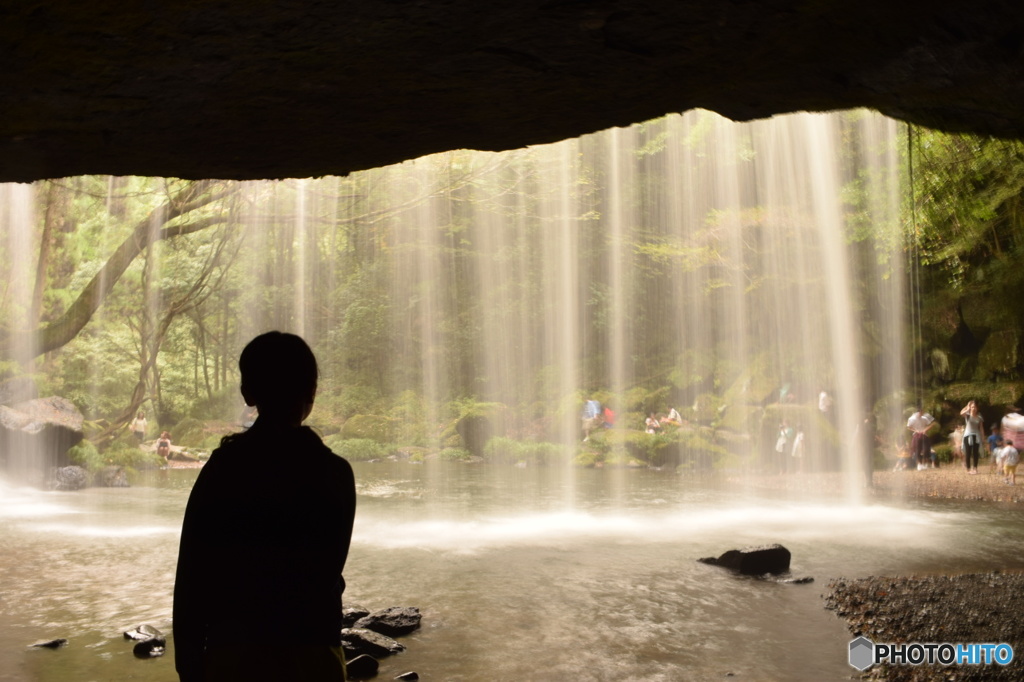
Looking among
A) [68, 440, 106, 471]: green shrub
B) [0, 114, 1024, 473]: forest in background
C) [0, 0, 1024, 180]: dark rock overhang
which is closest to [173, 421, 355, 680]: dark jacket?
[0, 0, 1024, 180]: dark rock overhang

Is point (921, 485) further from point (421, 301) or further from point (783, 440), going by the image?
point (421, 301)

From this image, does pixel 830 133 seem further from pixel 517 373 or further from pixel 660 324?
pixel 517 373

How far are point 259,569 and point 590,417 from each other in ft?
87.3

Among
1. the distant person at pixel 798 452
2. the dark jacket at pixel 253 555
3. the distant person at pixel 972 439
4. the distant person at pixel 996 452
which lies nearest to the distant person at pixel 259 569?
the dark jacket at pixel 253 555

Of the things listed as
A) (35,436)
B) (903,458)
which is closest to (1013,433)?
(903,458)

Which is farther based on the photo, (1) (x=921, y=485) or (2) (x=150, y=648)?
(1) (x=921, y=485)

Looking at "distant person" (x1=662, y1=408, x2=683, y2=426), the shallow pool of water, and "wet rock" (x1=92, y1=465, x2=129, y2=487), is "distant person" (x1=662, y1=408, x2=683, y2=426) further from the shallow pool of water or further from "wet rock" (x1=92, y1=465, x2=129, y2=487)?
"wet rock" (x1=92, y1=465, x2=129, y2=487)

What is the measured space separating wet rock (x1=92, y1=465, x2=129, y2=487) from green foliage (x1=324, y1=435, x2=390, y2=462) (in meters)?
9.26

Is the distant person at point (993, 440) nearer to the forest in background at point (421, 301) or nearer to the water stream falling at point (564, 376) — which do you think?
the forest in background at point (421, 301)

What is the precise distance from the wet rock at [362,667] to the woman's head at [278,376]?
13.1 ft

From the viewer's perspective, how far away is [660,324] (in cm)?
3081

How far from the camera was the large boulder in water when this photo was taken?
60.3ft

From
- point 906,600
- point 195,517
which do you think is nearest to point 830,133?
point 906,600

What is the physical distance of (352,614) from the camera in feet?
21.9
